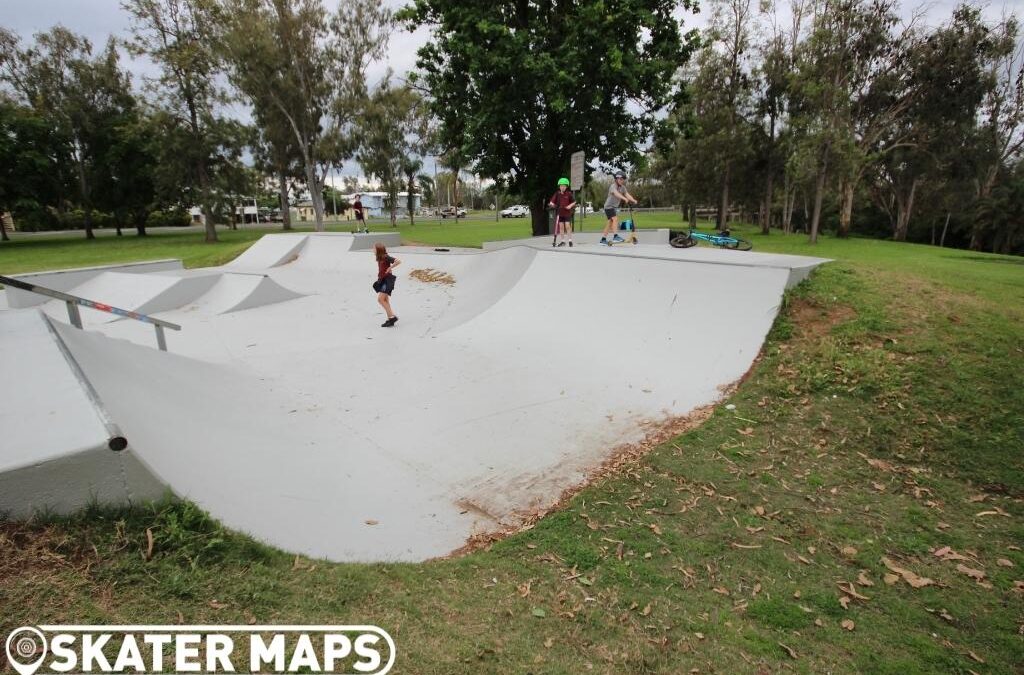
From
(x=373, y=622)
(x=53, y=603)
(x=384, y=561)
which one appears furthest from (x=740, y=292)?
(x=53, y=603)

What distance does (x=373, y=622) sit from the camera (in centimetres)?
253

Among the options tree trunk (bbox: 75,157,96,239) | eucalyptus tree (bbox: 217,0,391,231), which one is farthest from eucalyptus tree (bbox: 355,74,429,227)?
tree trunk (bbox: 75,157,96,239)

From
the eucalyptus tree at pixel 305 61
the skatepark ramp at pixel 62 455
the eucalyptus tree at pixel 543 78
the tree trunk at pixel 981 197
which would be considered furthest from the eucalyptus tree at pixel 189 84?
the tree trunk at pixel 981 197

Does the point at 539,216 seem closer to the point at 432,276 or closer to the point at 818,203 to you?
the point at 432,276

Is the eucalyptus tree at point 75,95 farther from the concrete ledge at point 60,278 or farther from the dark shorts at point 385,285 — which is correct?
the dark shorts at point 385,285

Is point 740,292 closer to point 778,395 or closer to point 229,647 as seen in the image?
point 778,395

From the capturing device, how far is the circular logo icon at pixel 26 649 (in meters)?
1.83

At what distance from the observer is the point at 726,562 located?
3.48 meters

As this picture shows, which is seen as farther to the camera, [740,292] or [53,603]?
[740,292]

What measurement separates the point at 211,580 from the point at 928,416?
20.6ft

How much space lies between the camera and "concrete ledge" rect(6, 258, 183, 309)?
11.3m

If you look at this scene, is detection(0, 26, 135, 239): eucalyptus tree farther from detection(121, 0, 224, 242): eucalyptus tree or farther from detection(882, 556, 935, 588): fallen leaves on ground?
detection(882, 556, 935, 588): fallen leaves on ground

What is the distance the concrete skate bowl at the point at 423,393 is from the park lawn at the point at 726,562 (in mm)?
421

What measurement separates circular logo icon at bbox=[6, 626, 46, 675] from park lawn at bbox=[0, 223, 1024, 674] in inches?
2.8
